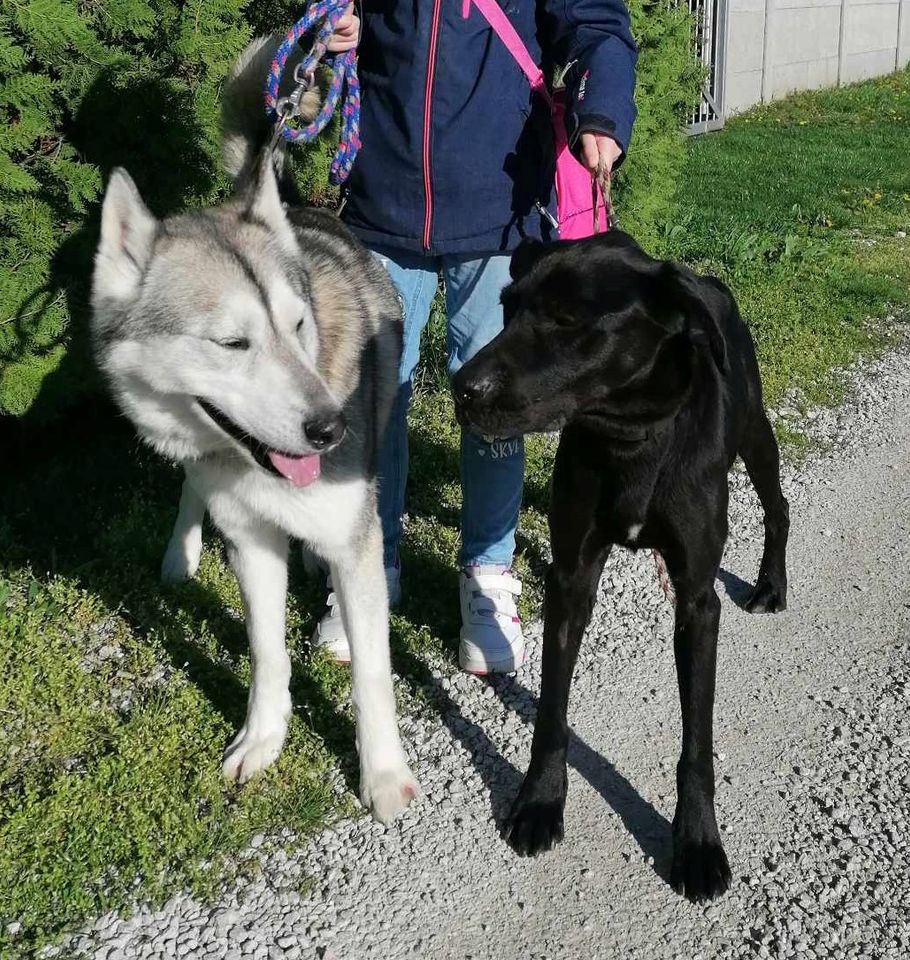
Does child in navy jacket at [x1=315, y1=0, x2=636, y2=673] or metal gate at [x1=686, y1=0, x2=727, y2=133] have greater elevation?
child in navy jacket at [x1=315, y1=0, x2=636, y2=673]

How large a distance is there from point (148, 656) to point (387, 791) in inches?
41.9

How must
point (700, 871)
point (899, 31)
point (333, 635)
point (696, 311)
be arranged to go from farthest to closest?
point (899, 31) → point (333, 635) → point (700, 871) → point (696, 311)

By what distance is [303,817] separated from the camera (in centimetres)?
265

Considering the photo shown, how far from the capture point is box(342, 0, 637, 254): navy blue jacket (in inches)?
113

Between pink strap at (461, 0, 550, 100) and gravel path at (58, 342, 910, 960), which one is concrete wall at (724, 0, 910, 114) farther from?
gravel path at (58, 342, 910, 960)

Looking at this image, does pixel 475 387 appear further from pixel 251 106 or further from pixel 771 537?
pixel 771 537

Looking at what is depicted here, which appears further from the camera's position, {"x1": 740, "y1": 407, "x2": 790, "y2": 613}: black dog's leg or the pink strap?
{"x1": 740, "y1": 407, "x2": 790, "y2": 613}: black dog's leg

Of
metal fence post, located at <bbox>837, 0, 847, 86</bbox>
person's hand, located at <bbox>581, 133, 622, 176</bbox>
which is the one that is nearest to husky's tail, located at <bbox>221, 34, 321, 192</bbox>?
person's hand, located at <bbox>581, 133, 622, 176</bbox>

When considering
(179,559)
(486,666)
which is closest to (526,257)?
(486,666)

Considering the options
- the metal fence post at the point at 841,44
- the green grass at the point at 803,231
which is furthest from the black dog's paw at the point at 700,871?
the metal fence post at the point at 841,44

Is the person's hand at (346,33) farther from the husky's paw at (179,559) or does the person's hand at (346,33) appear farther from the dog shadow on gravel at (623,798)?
the dog shadow on gravel at (623,798)

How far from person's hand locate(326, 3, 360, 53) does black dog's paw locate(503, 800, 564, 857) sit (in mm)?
2160

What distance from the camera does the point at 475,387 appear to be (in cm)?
229

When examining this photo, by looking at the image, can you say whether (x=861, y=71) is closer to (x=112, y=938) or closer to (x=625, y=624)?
(x=625, y=624)
